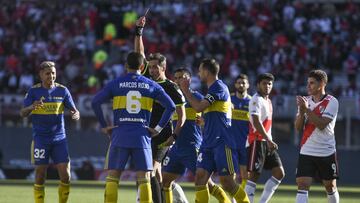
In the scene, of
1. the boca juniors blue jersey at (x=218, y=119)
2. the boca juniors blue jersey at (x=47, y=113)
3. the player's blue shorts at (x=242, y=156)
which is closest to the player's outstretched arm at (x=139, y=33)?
the boca juniors blue jersey at (x=47, y=113)

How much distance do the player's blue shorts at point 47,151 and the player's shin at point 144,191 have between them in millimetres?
2431

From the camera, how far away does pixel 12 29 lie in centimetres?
3909

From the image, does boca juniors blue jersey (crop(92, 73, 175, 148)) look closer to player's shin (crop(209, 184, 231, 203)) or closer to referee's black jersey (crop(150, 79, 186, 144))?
referee's black jersey (crop(150, 79, 186, 144))

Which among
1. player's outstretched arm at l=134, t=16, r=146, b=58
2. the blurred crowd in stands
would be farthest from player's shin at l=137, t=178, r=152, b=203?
the blurred crowd in stands

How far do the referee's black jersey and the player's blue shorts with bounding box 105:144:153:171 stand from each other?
1.65 meters

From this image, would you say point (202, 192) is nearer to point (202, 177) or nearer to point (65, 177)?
point (202, 177)

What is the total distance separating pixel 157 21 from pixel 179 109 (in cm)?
2473

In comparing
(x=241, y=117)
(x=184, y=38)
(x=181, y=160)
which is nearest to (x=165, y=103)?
(x=181, y=160)

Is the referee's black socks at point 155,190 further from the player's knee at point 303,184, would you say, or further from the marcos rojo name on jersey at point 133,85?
the player's knee at point 303,184

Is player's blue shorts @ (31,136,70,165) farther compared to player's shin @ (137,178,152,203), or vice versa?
player's blue shorts @ (31,136,70,165)

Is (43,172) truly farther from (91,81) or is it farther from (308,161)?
(91,81)

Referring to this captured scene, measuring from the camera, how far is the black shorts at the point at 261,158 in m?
16.4

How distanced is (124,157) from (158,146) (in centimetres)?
198

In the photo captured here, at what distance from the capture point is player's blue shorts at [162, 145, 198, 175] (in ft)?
49.3
